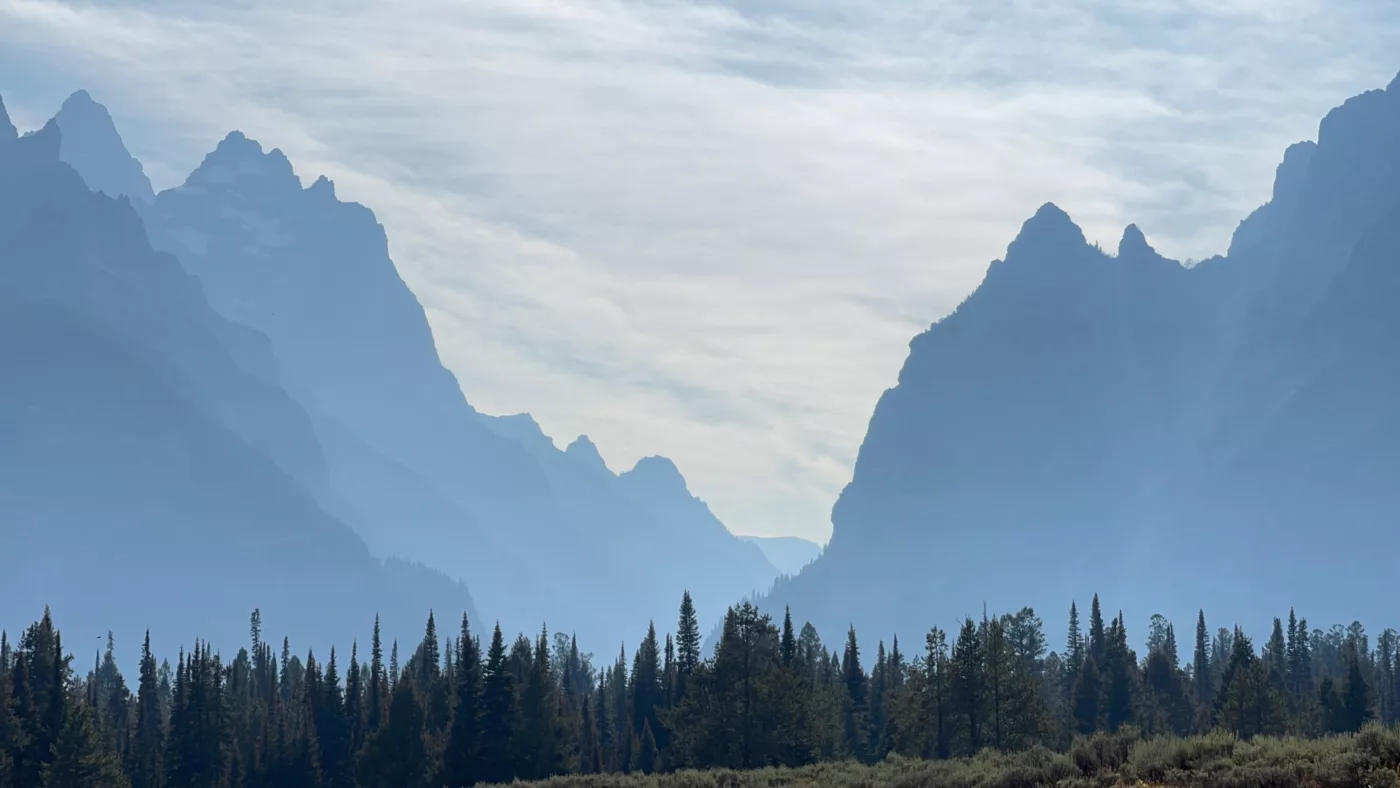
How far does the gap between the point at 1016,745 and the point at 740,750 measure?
45.0 feet

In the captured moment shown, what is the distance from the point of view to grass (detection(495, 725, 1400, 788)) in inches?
1152

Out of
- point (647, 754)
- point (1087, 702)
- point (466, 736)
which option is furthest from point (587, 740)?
point (1087, 702)

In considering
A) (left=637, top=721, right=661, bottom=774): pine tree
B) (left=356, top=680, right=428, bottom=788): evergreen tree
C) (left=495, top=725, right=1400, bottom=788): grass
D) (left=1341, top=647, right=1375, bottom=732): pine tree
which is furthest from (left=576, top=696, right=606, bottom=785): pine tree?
(left=495, top=725, right=1400, bottom=788): grass

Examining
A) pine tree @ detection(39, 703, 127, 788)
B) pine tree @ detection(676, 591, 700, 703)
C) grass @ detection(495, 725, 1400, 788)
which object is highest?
pine tree @ detection(676, 591, 700, 703)

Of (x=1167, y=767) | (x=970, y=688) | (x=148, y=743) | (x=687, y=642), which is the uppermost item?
(x=687, y=642)

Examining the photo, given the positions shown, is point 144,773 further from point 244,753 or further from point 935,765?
point 935,765

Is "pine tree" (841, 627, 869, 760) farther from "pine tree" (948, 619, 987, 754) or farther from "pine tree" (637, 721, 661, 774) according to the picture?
"pine tree" (948, 619, 987, 754)

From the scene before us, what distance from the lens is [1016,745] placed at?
73.6 meters

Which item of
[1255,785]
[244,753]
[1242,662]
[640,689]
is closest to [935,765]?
[1255,785]

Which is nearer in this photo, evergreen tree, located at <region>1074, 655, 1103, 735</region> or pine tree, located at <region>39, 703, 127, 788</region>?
pine tree, located at <region>39, 703, 127, 788</region>

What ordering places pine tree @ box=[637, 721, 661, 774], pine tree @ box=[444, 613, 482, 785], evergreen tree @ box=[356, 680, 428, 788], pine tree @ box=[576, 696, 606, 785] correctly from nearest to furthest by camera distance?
pine tree @ box=[444, 613, 482, 785], evergreen tree @ box=[356, 680, 428, 788], pine tree @ box=[637, 721, 661, 774], pine tree @ box=[576, 696, 606, 785]

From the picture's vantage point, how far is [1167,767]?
107 feet

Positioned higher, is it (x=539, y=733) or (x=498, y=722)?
(x=498, y=722)

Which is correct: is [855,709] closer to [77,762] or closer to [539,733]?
[539,733]
